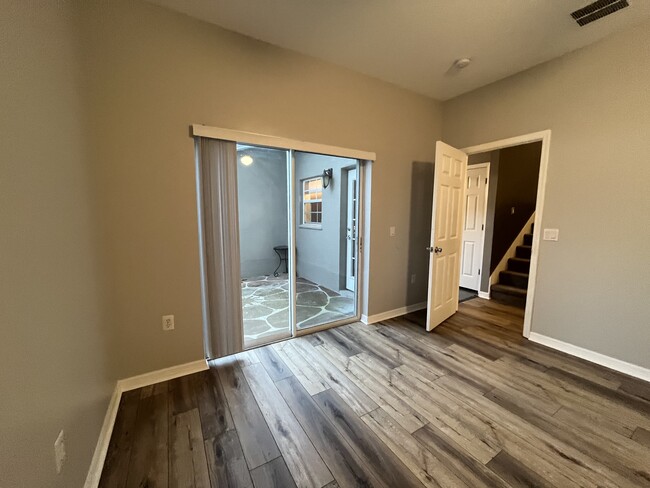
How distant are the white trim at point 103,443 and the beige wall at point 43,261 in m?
0.06

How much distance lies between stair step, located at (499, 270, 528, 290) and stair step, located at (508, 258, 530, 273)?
148 millimetres

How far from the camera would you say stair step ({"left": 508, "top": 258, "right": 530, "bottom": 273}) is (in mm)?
4091

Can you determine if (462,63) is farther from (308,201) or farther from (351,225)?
(308,201)

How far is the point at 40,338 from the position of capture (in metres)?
0.89

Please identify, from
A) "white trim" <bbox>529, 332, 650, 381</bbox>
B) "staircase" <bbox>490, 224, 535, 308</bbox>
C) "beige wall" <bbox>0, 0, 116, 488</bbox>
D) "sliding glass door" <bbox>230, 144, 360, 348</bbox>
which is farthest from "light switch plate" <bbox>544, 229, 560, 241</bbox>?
"beige wall" <bbox>0, 0, 116, 488</bbox>

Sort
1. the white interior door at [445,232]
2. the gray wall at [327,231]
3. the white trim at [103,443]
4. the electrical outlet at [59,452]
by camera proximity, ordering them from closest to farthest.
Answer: the electrical outlet at [59,452], the white trim at [103,443], the white interior door at [445,232], the gray wall at [327,231]

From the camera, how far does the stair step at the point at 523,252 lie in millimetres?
4270

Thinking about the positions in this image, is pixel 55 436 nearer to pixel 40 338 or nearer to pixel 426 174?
pixel 40 338

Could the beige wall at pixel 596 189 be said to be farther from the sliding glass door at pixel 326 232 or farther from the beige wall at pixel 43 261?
the beige wall at pixel 43 261

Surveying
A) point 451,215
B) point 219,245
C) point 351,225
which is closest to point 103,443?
point 219,245

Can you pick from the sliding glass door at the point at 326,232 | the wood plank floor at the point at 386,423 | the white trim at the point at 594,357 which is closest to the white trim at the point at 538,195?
the white trim at the point at 594,357

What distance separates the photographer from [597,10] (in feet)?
6.02

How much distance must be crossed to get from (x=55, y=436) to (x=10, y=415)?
36cm

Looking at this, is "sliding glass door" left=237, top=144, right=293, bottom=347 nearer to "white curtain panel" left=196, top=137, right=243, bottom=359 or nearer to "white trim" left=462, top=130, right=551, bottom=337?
"white curtain panel" left=196, top=137, right=243, bottom=359
